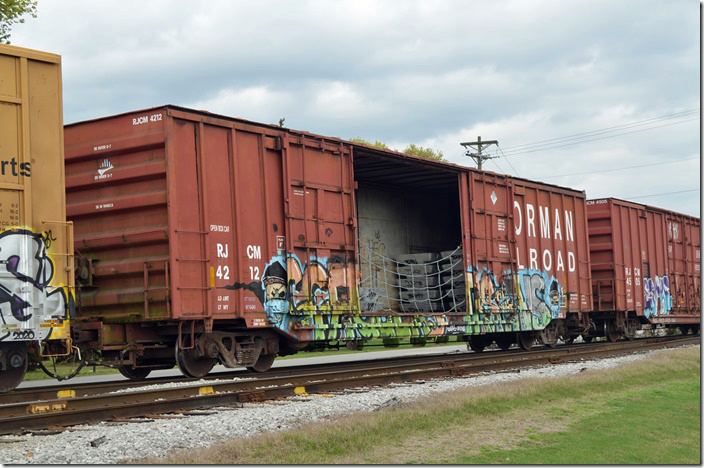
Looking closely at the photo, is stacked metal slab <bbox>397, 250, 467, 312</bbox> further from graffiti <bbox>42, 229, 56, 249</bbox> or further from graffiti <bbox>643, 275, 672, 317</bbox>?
graffiti <bbox>42, 229, 56, 249</bbox>

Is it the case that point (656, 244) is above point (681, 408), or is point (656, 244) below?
above

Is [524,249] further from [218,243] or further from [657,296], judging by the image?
[218,243]

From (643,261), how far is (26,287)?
2252 cm

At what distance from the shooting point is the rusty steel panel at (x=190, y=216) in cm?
1362

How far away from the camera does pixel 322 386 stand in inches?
504

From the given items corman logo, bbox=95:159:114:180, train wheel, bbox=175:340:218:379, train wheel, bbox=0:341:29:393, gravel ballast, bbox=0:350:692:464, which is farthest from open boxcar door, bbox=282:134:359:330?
train wheel, bbox=0:341:29:393

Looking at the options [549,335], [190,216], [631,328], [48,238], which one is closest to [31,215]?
[48,238]

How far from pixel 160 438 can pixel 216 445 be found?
0.81 meters

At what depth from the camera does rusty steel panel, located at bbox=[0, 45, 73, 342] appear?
10.9m

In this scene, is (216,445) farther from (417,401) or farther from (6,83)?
(6,83)

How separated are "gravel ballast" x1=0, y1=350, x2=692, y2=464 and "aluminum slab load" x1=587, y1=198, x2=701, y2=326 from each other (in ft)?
52.4

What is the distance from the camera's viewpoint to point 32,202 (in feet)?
37.1

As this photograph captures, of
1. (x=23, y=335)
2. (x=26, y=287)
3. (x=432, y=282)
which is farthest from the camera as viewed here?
(x=432, y=282)

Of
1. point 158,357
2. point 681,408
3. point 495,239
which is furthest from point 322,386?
point 495,239
